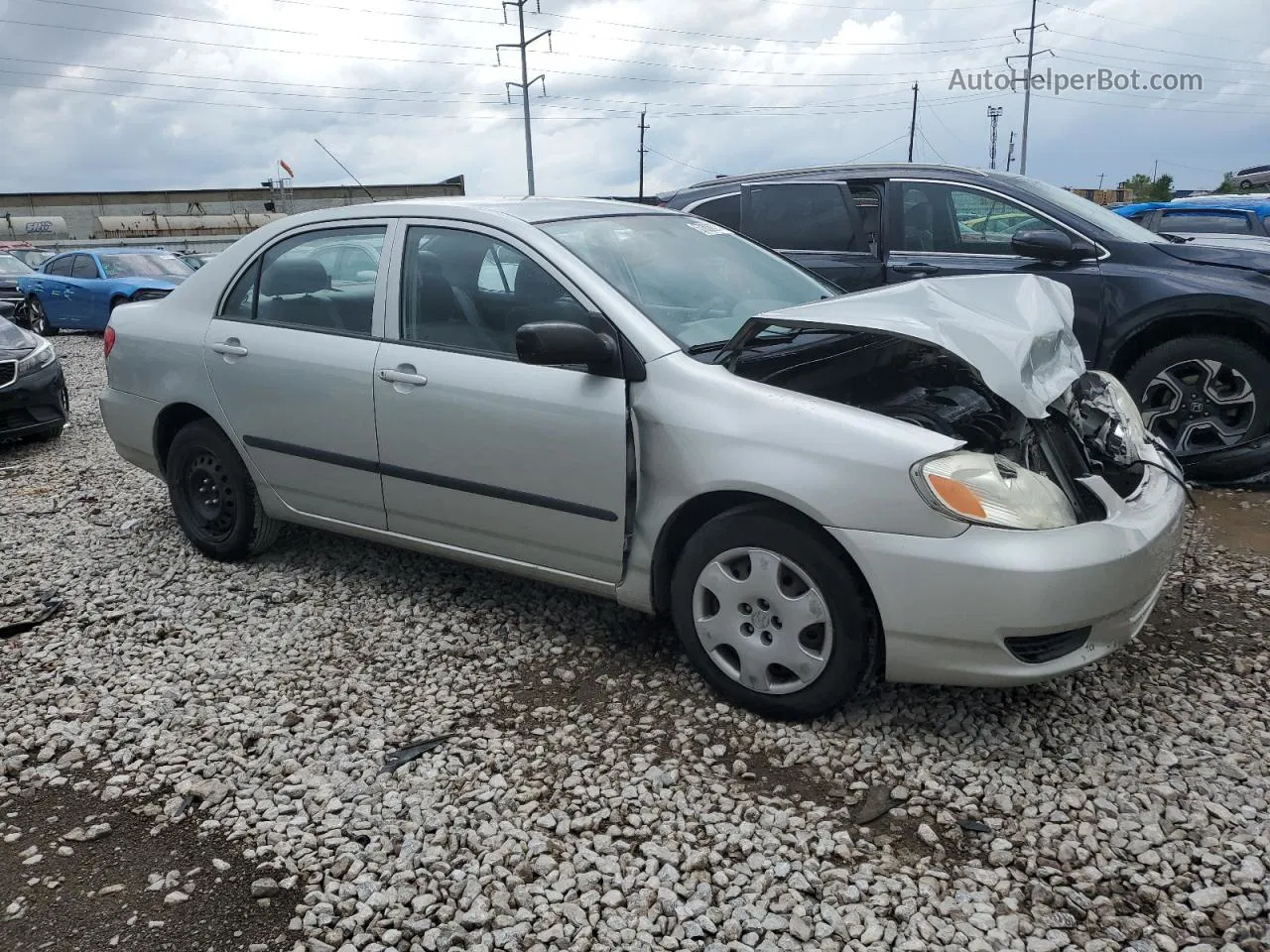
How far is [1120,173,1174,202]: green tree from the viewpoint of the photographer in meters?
64.1

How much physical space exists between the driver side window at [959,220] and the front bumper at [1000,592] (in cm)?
350

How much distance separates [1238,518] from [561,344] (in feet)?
12.8

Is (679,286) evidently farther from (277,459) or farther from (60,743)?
(60,743)

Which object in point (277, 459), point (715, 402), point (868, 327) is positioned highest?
point (868, 327)

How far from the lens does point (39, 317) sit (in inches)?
672

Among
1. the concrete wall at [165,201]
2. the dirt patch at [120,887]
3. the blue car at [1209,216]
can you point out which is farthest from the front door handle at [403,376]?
the concrete wall at [165,201]

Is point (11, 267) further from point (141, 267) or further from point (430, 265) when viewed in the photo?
point (430, 265)

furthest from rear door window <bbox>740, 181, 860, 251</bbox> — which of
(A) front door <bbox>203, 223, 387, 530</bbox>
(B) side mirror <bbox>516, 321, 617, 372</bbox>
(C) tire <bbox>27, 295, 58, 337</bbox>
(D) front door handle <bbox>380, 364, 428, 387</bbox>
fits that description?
(C) tire <bbox>27, 295, 58, 337</bbox>

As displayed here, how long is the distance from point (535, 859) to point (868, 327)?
1.80 metres

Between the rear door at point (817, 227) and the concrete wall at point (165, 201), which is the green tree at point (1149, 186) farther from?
the rear door at point (817, 227)

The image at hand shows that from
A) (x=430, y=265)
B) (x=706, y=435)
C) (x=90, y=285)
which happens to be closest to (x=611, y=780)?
(x=706, y=435)

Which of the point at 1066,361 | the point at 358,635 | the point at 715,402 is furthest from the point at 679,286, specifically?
the point at 358,635

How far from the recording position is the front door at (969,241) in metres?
5.72

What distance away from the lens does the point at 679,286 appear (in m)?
3.77
